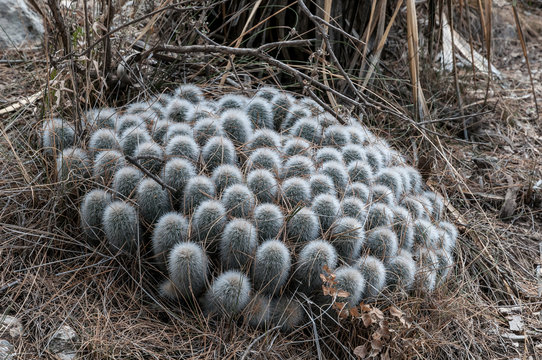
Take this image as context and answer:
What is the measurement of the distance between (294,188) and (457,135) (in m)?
1.94

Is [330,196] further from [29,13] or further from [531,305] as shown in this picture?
[29,13]

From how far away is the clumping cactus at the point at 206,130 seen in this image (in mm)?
2746

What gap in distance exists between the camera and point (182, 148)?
8.50 feet

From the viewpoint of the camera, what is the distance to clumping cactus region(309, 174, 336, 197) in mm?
2564

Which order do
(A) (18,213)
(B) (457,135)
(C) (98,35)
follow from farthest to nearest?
(B) (457,135) < (C) (98,35) < (A) (18,213)

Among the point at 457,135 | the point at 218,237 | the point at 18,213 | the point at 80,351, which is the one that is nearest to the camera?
the point at 80,351

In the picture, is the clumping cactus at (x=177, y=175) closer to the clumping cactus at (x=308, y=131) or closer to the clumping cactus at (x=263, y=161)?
the clumping cactus at (x=263, y=161)

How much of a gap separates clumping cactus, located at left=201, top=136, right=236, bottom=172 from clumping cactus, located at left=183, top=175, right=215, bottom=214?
0.18 metres

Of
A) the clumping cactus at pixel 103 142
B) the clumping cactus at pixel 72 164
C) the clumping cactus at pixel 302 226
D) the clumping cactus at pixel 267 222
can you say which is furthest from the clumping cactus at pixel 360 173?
the clumping cactus at pixel 72 164

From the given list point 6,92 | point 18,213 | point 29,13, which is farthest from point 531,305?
point 29,13

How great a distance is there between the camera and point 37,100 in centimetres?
326

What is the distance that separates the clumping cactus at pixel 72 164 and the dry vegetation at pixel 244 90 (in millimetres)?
71

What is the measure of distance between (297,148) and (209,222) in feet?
2.31

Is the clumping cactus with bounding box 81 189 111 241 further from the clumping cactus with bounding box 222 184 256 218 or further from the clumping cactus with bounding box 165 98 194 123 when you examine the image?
the clumping cactus with bounding box 165 98 194 123
